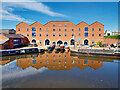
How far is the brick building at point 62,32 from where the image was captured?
37.5 m

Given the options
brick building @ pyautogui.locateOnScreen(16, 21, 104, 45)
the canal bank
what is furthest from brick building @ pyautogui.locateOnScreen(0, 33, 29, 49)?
the canal bank

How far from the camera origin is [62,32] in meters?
38.2

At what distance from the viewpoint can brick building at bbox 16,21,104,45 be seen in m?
37.5

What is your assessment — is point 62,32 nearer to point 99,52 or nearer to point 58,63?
point 99,52

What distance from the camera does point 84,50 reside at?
75.4ft

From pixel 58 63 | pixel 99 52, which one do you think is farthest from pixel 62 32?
pixel 58 63

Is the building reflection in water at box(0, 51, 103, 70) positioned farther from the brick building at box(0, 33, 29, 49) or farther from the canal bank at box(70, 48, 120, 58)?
the brick building at box(0, 33, 29, 49)

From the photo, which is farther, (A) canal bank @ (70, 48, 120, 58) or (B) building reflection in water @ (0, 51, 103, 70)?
(A) canal bank @ (70, 48, 120, 58)

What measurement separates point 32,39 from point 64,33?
16261 millimetres

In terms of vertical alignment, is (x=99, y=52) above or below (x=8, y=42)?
below

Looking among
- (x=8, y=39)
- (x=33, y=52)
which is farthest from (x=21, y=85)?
(x=8, y=39)

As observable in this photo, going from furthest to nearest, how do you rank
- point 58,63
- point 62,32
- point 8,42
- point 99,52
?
point 62,32 < point 8,42 < point 99,52 < point 58,63

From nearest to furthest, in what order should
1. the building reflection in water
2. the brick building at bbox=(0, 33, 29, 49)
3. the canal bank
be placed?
the building reflection in water → the canal bank → the brick building at bbox=(0, 33, 29, 49)

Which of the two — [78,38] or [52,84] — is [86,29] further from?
[52,84]
